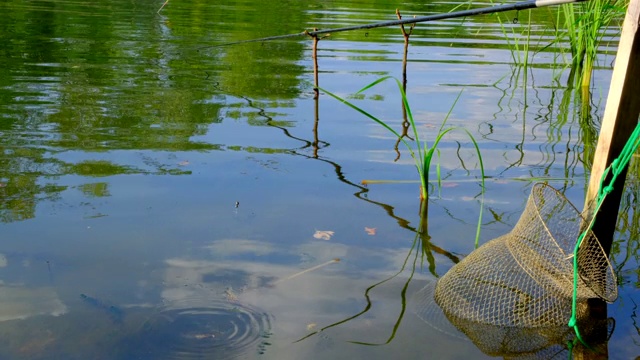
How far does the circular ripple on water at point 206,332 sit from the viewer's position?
3398mm

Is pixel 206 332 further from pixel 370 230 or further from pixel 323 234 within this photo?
pixel 370 230

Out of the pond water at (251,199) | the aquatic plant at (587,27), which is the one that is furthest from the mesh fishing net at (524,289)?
the aquatic plant at (587,27)

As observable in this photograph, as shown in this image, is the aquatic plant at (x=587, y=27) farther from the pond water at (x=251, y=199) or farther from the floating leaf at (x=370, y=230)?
the floating leaf at (x=370, y=230)

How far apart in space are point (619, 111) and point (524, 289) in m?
0.98

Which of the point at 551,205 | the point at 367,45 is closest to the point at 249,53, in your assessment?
the point at 367,45

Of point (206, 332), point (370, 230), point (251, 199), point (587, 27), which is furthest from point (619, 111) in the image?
point (587, 27)

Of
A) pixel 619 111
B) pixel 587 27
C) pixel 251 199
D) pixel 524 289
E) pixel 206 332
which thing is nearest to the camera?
pixel 619 111

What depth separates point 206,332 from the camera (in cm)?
355

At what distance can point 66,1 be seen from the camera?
19.0 m

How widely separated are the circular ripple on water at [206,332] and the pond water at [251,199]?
0.01 m

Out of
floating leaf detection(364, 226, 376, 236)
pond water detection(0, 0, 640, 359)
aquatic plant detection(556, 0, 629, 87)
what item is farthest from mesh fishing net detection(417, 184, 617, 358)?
aquatic plant detection(556, 0, 629, 87)

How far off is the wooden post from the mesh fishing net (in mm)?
123

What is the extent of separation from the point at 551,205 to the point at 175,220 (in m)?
2.22

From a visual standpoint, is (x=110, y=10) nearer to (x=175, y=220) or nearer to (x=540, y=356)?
(x=175, y=220)
